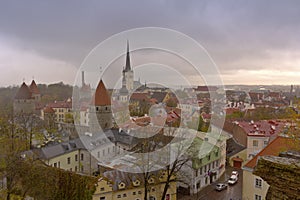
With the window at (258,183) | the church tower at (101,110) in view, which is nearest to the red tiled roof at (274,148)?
the window at (258,183)

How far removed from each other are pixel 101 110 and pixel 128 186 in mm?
10330

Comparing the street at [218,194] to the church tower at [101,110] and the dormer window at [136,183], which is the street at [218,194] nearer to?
the dormer window at [136,183]

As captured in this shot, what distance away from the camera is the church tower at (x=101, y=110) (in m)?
19.8

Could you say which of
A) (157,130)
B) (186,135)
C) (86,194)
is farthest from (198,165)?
(86,194)

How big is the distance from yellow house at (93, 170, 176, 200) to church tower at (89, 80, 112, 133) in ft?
30.8

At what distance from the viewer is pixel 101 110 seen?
1983 cm

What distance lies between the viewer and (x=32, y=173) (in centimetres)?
847

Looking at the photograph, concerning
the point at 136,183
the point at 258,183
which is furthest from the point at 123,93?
the point at 258,183

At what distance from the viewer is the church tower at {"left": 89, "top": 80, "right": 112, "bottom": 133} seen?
65.1 feet

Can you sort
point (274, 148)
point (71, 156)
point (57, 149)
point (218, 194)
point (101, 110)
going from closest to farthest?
point (274, 148) → point (218, 194) → point (57, 149) → point (71, 156) → point (101, 110)

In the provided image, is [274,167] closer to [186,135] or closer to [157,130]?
[186,135]

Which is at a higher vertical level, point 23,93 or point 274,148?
point 23,93

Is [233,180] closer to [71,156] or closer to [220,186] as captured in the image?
[220,186]

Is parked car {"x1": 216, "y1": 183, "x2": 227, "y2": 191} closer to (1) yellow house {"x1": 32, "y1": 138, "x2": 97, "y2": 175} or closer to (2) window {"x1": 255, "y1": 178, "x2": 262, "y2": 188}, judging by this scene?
(2) window {"x1": 255, "y1": 178, "x2": 262, "y2": 188}
